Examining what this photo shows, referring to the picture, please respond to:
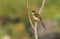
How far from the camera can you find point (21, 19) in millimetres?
7527

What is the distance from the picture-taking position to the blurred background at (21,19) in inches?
265

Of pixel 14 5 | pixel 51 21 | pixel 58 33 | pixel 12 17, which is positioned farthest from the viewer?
pixel 14 5

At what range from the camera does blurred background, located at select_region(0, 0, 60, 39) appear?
6738 mm

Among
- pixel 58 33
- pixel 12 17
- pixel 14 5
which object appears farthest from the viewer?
pixel 14 5

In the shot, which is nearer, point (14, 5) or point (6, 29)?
point (6, 29)

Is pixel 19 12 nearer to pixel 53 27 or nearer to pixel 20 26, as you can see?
pixel 20 26

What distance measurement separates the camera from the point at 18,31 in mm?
7082

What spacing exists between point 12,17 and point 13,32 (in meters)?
0.81

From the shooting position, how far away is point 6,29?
6.93 meters

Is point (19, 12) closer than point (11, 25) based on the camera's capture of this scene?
No

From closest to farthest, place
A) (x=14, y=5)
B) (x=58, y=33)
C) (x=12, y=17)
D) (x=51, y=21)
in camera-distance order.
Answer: (x=58, y=33), (x=51, y=21), (x=12, y=17), (x=14, y=5)

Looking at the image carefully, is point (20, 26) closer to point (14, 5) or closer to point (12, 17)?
point (12, 17)

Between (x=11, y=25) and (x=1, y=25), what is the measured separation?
25cm

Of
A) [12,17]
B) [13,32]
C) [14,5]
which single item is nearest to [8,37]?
[13,32]
